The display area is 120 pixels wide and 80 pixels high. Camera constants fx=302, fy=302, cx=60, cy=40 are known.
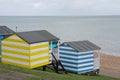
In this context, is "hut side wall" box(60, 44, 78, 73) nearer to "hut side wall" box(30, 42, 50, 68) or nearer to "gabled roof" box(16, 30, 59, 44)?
"gabled roof" box(16, 30, 59, 44)

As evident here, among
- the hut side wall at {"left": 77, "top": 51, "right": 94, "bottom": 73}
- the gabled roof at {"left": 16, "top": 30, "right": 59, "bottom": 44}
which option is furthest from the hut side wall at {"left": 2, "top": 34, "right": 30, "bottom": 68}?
the hut side wall at {"left": 77, "top": 51, "right": 94, "bottom": 73}

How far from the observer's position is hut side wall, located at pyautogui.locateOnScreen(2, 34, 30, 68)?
820 inches

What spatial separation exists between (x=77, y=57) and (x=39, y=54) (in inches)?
120

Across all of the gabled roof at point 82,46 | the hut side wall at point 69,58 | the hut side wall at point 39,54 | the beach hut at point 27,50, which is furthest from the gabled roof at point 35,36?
the gabled roof at point 82,46

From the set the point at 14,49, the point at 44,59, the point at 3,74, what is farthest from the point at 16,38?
the point at 3,74

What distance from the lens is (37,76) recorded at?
17.3 metres

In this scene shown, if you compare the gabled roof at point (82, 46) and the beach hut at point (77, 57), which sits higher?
the gabled roof at point (82, 46)

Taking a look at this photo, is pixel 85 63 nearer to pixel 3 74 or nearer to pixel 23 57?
pixel 23 57

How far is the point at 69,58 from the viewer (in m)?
23.1

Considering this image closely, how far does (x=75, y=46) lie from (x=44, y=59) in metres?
2.80

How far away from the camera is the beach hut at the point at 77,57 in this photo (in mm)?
22703

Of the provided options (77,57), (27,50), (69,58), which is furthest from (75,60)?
(27,50)

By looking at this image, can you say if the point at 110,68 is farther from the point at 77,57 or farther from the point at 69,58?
the point at 77,57

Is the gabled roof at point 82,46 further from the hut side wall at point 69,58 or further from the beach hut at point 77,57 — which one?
the hut side wall at point 69,58
